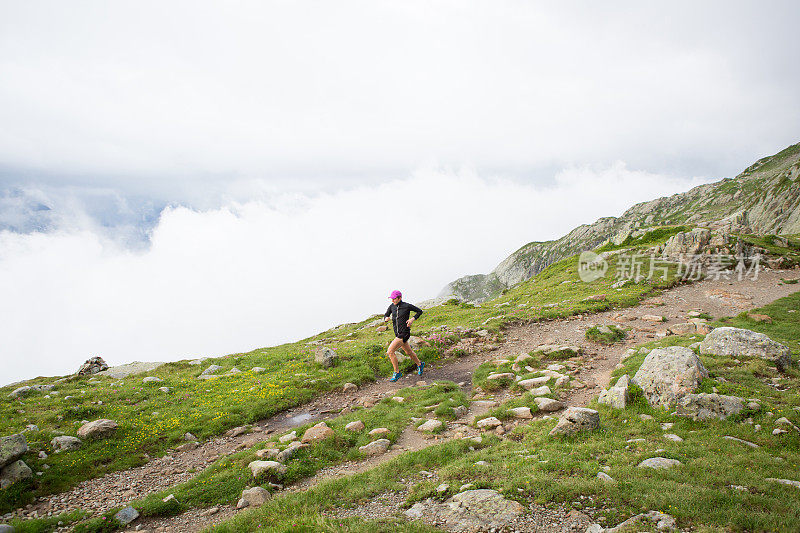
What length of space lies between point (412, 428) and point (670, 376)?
8.99 meters

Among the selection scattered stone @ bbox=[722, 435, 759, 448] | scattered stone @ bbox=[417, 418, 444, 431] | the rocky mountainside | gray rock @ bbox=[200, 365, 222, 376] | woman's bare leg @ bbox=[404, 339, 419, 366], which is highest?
the rocky mountainside

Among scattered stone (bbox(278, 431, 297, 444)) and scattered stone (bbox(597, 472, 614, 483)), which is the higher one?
scattered stone (bbox(278, 431, 297, 444))

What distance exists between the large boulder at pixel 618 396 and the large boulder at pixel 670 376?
412mm

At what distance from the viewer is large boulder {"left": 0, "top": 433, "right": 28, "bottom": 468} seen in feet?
35.8

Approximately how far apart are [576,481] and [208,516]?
950 cm

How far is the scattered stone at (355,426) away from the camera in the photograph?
44.3 feet

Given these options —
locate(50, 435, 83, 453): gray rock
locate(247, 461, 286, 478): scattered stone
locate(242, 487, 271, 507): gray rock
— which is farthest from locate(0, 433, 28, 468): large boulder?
locate(242, 487, 271, 507): gray rock

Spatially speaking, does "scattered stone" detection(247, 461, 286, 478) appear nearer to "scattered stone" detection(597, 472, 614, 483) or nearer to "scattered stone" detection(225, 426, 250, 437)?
"scattered stone" detection(225, 426, 250, 437)

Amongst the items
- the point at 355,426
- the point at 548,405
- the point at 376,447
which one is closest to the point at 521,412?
the point at 548,405

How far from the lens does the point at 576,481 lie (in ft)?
25.3

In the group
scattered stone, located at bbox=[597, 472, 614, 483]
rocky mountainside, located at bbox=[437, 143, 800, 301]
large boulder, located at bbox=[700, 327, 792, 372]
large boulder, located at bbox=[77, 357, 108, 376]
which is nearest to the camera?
scattered stone, located at bbox=[597, 472, 614, 483]

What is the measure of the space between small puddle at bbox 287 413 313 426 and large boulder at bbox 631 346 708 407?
13.6m

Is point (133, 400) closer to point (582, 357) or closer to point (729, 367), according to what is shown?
point (582, 357)

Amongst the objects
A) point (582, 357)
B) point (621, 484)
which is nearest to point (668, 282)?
point (582, 357)
